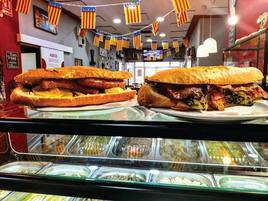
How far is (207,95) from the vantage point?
0.81 metres

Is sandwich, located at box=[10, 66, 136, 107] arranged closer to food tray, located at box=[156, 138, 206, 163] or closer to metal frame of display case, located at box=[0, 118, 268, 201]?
metal frame of display case, located at box=[0, 118, 268, 201]

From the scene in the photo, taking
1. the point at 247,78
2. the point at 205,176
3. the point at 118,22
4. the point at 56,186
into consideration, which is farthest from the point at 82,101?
the point at 118,22

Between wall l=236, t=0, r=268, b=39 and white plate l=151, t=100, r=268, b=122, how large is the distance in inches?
137

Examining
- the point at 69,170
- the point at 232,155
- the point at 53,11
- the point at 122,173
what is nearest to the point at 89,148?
the point at 69,170

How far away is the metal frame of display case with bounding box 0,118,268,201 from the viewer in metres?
0.73

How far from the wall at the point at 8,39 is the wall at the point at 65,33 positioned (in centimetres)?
51

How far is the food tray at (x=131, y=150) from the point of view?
5.66 feet

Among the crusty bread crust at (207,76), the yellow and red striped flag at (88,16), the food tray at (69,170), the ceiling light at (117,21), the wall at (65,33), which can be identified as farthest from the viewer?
the ceiling light at (117,21)

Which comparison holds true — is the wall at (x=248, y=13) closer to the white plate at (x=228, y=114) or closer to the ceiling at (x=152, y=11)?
the ceiling at (x=152, y=11)

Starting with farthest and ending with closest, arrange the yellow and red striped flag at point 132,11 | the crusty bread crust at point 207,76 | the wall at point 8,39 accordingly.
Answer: the yellow and red striped flag at point 132,11 < the wall at point 8,39 < the crusty bread crust at point 207,76

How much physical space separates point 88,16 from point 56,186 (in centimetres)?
430

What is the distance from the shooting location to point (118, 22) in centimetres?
850

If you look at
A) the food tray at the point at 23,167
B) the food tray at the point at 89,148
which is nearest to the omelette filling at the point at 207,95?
the food tray at the point at 89,148

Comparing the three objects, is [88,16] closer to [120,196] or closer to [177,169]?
[177,169]
